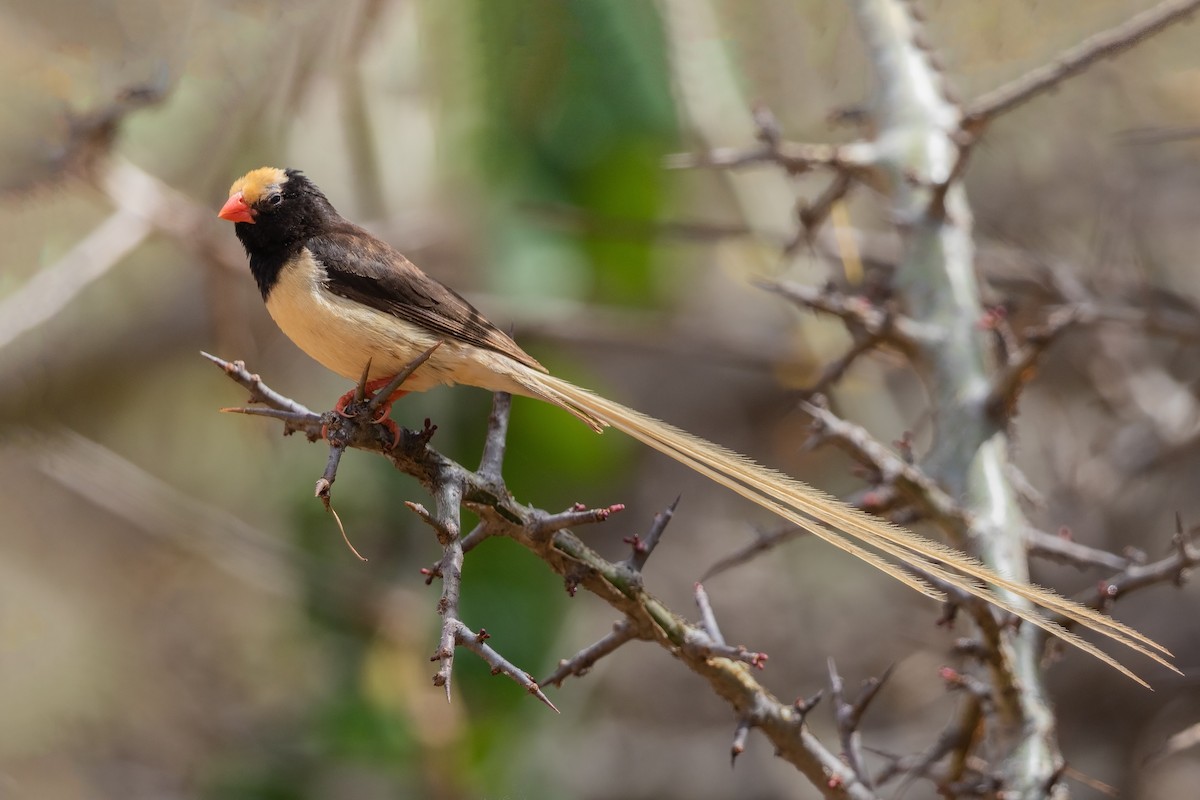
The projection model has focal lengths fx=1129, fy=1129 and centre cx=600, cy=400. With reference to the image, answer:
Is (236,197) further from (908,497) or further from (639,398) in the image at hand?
(639,398)

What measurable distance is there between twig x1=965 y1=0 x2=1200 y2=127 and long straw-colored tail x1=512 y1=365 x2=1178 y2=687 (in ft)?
3.44

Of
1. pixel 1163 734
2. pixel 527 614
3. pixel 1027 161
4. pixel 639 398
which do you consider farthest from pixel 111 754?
pixel 1027 161

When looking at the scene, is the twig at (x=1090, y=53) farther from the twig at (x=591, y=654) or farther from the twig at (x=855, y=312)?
the twig at (x=591, y=654)

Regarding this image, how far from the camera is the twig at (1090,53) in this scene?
6.48 ft

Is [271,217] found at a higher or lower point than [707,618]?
higher

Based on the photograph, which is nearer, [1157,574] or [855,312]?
[1157,574]

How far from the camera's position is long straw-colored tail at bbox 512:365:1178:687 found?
4.60ft

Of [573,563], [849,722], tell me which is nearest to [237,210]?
[573,563]

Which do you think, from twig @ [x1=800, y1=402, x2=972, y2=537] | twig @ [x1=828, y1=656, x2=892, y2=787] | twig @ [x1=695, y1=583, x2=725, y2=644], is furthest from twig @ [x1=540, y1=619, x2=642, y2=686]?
twig @ [x1=800, y1=402, x2=972, y2=537]

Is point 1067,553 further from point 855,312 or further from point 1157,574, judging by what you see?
point 855,312

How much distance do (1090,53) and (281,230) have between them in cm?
157

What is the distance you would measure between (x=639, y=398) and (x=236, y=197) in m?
3.60

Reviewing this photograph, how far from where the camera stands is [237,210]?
85.1 inches

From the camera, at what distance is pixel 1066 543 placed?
208cm
